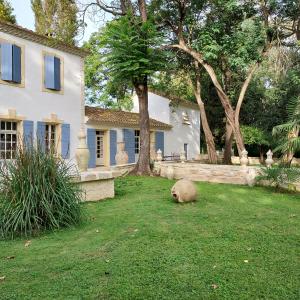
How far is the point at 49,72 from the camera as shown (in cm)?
1569

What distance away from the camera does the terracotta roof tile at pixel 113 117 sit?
1864 centimetres

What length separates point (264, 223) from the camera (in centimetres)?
615

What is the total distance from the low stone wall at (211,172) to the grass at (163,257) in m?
5.25

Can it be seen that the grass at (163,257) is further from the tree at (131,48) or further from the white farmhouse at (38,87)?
the white farmhouse at (38,87)

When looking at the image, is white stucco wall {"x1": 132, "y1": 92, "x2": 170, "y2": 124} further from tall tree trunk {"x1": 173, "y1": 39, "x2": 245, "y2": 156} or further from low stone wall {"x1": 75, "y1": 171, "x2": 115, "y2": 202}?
low stone wall {"x1": 75, "y1": 171, "x2": 115, "y2": 202}

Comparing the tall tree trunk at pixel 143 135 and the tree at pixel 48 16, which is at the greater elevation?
the tree at pixel 48 16

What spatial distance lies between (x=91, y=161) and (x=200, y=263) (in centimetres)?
1437

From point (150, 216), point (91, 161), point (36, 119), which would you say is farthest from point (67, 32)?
point (150, 216)

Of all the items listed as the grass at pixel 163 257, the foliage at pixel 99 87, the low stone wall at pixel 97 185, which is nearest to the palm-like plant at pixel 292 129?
the grass at pixel 163 257

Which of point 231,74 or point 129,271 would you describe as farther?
point 231,74

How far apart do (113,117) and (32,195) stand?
A: 14.7 m

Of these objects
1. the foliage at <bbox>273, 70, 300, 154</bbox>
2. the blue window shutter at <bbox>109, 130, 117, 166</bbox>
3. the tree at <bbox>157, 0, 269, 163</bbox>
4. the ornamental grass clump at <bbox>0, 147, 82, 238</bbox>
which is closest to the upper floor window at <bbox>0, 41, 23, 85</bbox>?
the blue window shutter at <bbox>109, 130, 117, 166</bbox>

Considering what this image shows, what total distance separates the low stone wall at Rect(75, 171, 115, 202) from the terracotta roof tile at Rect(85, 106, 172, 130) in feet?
29.7

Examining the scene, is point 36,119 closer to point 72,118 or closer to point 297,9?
point 72,118
